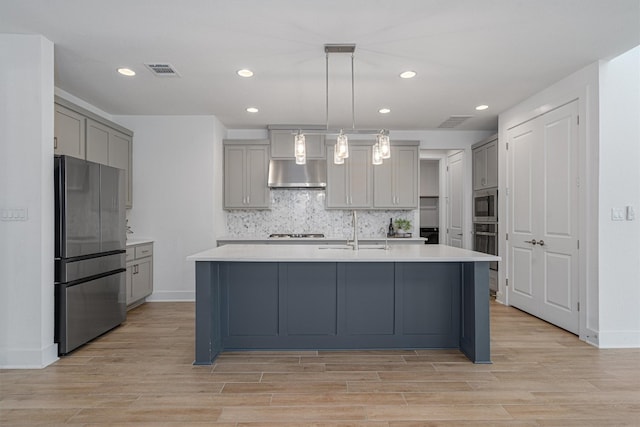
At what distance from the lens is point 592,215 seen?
363 cm

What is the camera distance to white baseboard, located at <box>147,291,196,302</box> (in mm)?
5449

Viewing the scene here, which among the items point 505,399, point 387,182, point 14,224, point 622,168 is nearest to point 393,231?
point 387,182

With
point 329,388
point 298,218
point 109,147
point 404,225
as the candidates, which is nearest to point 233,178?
point 298,218

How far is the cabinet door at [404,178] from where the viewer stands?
612 centimetres

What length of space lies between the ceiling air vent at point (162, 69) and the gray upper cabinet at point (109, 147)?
3.94 ft

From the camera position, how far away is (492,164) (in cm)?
565

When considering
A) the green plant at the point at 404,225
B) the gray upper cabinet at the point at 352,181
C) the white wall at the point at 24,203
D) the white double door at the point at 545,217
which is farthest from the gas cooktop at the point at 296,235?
the white wall at the point at 24,203

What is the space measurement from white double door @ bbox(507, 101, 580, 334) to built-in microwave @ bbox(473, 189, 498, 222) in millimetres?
449

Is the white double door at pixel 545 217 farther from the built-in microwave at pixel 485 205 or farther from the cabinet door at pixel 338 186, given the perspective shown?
the cabinet door at pixel 338 186

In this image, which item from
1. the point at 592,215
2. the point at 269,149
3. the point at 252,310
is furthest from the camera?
the point at 269,149

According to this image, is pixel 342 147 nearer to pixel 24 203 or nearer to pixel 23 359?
pixel 24 203

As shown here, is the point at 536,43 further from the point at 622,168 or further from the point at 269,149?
the point at 269,149

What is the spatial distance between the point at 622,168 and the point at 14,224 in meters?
5.21

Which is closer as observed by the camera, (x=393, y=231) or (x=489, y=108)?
(x=489, y=108)
